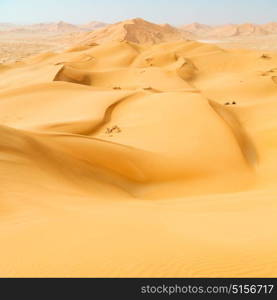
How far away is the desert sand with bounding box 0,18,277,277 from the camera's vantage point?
2.94 meters

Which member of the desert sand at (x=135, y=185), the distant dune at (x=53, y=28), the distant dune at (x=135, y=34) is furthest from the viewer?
the distant dune at (x=53, y=28)

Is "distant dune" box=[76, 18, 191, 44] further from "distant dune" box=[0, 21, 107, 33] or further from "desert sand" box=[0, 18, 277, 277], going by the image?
"distant dune" box=[0, 21, 107, 33]

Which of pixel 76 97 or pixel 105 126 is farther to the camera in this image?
pixel 76 97

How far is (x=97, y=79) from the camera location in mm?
20500

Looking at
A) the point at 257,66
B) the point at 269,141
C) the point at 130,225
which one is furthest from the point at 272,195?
the point at 257,66

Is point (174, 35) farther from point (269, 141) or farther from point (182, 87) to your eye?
point (269, 141)

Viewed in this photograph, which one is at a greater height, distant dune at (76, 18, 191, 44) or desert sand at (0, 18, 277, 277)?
desert sand at (0, 18, 277, 277)

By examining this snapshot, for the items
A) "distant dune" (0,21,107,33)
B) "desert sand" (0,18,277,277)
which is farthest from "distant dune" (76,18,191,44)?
"distant dune" (0,21,107,33)

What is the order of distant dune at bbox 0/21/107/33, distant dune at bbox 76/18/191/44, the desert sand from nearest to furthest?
the desert sand → distant dune at bbox 76/18/191/44 → distant dune at bbox 0/21/107/33

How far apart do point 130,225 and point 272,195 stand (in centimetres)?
245

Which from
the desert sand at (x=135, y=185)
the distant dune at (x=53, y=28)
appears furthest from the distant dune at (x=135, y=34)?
the distant dune at (x=53, y=28)

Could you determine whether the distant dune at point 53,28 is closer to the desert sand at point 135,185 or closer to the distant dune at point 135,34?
the distant dune at point 135,34

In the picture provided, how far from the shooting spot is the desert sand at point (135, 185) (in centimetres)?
294

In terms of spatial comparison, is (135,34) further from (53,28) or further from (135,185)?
(53,28)
